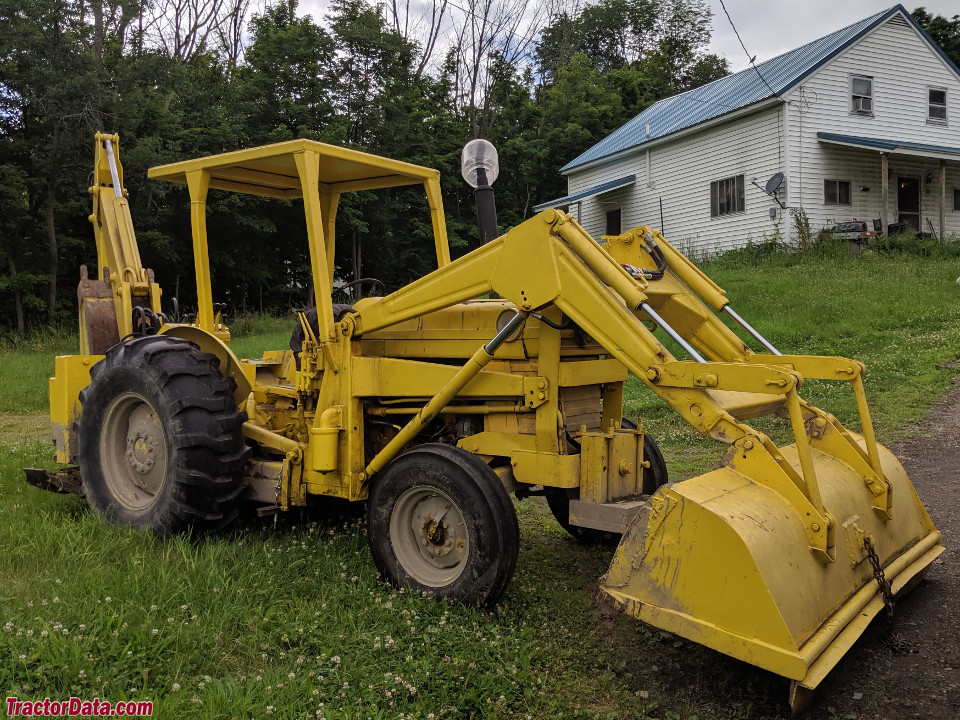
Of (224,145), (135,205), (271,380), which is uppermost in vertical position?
(224,145)

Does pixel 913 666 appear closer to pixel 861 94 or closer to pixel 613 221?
pixel 861 94

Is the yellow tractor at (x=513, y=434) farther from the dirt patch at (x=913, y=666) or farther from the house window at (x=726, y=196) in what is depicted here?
the house window at (x=726, y=196)

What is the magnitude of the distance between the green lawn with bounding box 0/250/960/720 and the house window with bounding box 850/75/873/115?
1969 centimetres

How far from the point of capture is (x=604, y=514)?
389cm

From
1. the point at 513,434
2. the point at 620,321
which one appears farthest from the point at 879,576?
the point at 513,434

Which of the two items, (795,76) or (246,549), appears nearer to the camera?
(246,549)

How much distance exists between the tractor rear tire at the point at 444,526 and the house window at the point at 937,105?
2347cm

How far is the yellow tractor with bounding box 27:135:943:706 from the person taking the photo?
3213 millimetres

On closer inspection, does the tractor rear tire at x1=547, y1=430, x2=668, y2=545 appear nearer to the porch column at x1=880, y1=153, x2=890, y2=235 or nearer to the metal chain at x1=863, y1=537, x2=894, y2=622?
the metal chain at x1=863, y1=537, x2=894, y2=622

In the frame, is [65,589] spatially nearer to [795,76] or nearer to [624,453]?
[624,453]

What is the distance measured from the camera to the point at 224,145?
74.1 ft

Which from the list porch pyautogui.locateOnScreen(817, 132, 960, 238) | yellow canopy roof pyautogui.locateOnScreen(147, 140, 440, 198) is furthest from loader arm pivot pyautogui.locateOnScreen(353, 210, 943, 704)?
porch pyautogui.locateOnScreen(817, 132, 960, 238)

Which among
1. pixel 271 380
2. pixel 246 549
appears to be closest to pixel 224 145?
pixel 271 380

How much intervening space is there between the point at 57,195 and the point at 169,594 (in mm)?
19639
